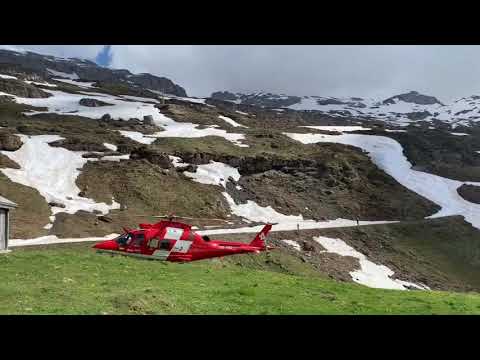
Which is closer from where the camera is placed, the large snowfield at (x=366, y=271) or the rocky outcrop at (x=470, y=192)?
the large snowfield at (x=366, y=271)

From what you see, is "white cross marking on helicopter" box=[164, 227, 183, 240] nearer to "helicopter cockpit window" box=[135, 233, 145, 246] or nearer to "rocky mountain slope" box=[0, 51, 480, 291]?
"helicopter cockpit window" box=[135, 233, 145, 246]

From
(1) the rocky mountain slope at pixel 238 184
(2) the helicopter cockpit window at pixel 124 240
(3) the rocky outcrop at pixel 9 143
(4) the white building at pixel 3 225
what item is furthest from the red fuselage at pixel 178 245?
(3) the rocky outcrop at pixel 9 143

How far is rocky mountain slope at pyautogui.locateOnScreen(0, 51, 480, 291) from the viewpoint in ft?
194

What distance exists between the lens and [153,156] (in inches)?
3169

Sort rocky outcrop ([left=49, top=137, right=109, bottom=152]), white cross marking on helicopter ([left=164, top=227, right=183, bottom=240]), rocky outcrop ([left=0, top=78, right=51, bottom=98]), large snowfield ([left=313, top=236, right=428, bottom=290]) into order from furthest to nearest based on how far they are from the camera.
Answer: rocky outcrop ([left=0, top=78, right=51, bottom=98]), rocky outcrop ([left=49, top=137, right=109, bottom=152]), large snowfield ([left=313, top=236, right=428, bottom=290]), white cross marking on helicopter ([left=164, top=227, right=183, bottom=240])

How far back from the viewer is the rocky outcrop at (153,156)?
79.8 meters

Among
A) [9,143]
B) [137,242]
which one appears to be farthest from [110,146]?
[137,242]

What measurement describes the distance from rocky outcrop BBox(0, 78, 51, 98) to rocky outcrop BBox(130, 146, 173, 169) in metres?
67.6

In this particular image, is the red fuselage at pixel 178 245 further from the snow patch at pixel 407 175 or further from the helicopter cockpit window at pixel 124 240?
the snow patch at pixel 407 175

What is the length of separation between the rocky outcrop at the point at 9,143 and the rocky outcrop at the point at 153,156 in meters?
17.9

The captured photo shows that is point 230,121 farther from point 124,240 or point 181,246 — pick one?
point 181,246

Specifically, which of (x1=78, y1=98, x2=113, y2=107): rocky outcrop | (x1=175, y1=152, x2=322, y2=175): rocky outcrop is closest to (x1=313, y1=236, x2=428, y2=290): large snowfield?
(x1=175, y1=152, x2=322, y2=175): rocky outcrop

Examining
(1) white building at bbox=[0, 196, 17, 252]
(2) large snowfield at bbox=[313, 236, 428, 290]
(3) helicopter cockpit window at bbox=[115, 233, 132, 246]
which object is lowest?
(2) large snowfield at bbox=[313, 236, 428, 290]
